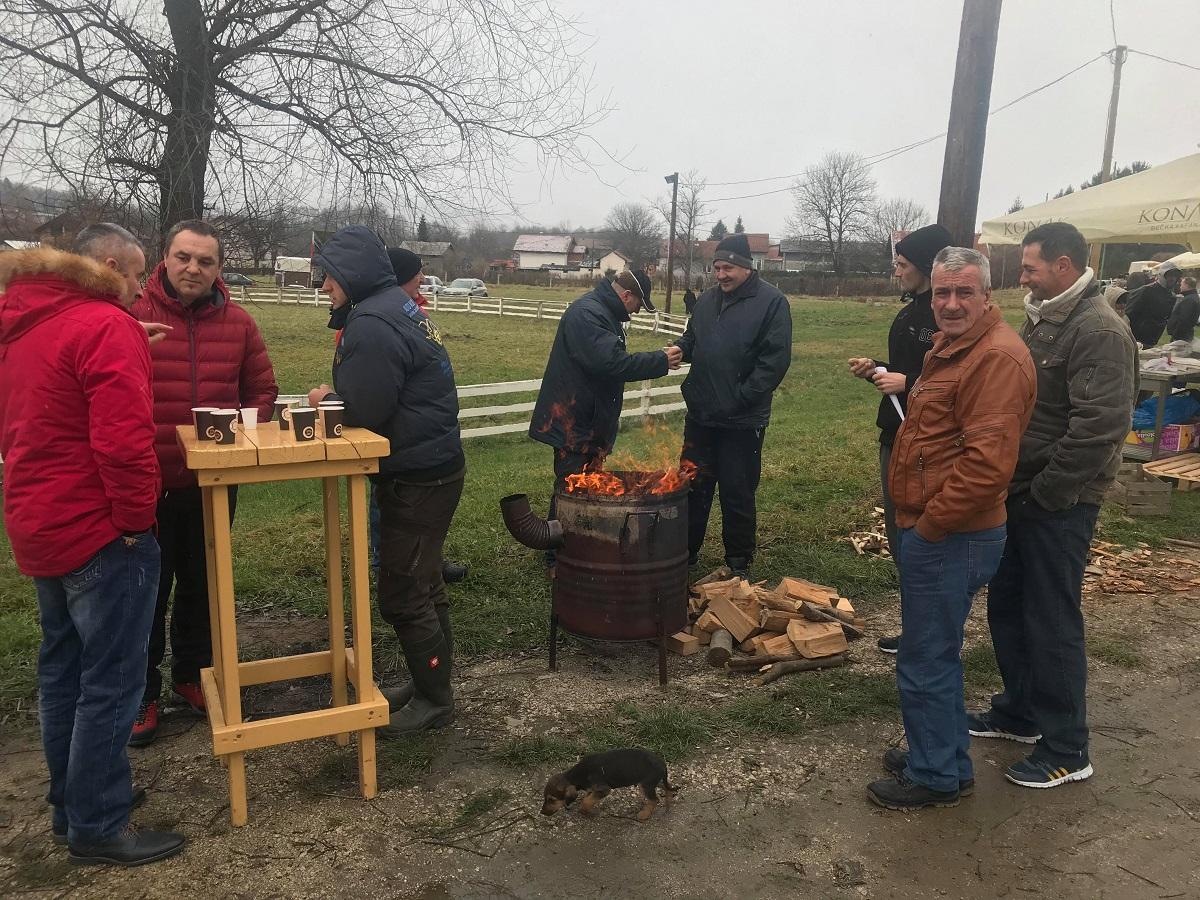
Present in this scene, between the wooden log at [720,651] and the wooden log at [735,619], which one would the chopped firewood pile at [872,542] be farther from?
the wooden log at [720,651]

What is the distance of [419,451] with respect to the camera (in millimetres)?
3477

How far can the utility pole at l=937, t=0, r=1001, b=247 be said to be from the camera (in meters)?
6.12

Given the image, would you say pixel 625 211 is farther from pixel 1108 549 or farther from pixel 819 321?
pixel 1108 549

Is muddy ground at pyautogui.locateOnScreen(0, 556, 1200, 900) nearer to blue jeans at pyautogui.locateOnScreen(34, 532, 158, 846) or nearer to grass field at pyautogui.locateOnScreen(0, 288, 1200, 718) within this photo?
blue jeans at pyautogui.locateOnScreen(34, 532, 158, 846)

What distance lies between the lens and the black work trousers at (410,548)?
3.53 meters

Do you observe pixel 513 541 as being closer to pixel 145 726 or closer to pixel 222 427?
pixel 145 726

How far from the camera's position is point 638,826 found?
316cm

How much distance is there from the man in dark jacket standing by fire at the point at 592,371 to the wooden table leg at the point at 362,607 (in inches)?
83.8

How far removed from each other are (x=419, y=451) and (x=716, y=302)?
2.85 metres

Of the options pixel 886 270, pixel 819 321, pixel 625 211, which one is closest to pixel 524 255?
pixel 625 211

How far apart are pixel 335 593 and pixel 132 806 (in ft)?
3.47

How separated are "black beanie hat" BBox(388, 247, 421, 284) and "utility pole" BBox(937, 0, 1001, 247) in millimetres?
3789

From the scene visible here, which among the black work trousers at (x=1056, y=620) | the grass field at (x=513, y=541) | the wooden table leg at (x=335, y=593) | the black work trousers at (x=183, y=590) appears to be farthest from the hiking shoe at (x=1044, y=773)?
the black work trousers at (x=183, y=590)

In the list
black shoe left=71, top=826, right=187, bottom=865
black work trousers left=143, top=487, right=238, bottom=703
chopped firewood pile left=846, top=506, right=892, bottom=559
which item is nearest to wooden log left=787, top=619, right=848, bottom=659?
chopped firewood pile left=846, top=506, right=892, bottom=559
